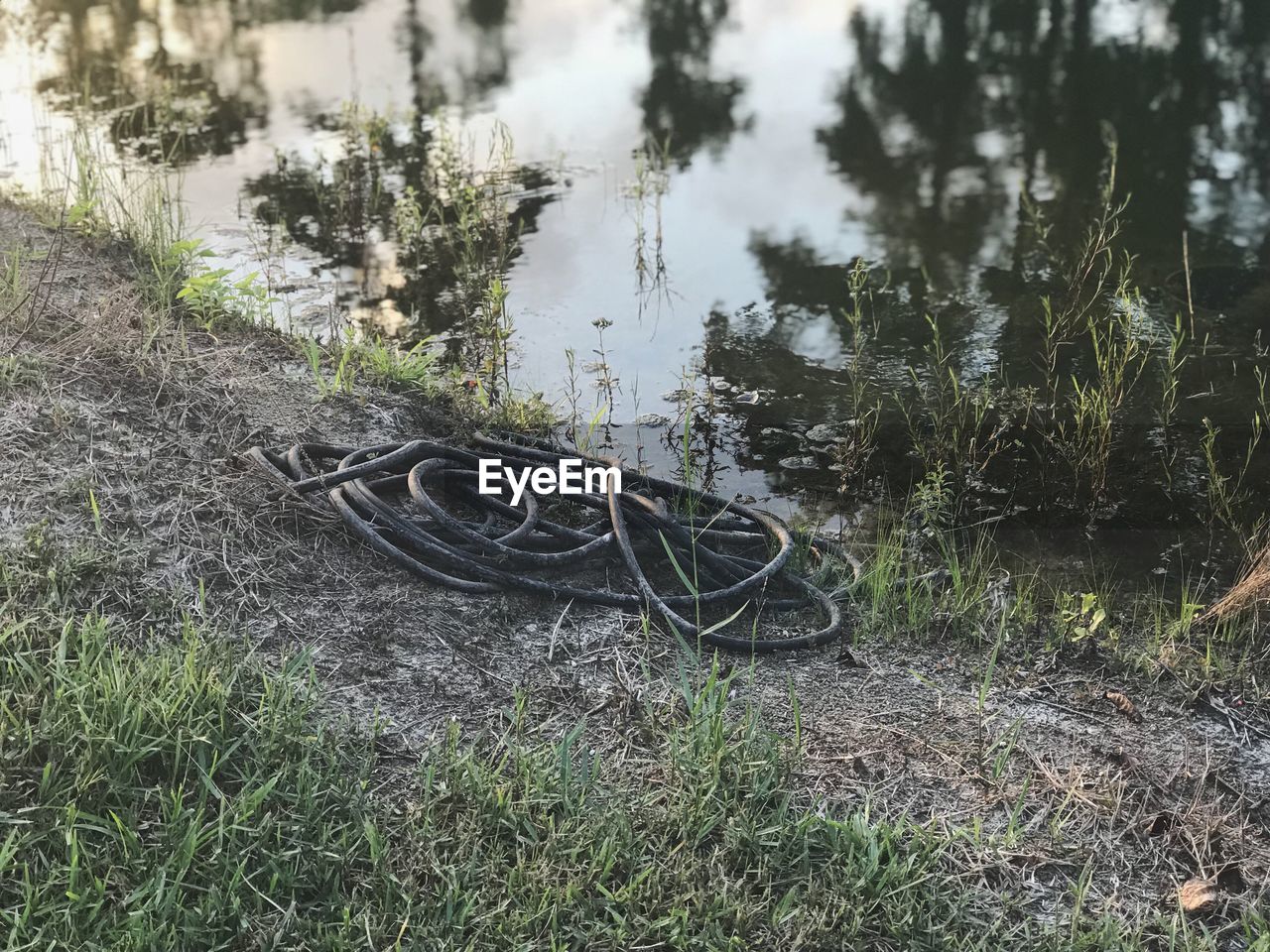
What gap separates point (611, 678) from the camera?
9.61 feet

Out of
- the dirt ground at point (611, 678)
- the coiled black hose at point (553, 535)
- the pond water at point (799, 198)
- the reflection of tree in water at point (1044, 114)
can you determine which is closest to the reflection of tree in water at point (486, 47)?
the pond water at point (799, 198)

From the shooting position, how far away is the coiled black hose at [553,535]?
3193 millimetres

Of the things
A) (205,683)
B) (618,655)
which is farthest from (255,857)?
(618,655)

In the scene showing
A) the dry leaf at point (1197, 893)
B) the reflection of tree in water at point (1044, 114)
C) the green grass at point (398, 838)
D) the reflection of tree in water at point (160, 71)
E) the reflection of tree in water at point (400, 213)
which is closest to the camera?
the green grass at point (398, 838)

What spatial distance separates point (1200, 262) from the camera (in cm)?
589

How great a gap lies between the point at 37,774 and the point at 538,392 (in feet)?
9.23

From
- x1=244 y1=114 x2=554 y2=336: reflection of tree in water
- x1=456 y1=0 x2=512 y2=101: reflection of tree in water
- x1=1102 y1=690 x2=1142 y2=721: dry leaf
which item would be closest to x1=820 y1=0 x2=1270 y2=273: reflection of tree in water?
x1=244 y1=114 x2=554 y2=336: reflection of tree in water

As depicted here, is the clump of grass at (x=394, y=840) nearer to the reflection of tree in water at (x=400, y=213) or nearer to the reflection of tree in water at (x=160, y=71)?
the reflection of tree in water at (x=400, y=213)

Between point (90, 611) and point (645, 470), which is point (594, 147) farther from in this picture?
point (90, 611)

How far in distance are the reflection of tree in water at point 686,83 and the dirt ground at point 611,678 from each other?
4770 mm

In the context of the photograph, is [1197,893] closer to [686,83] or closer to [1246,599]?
[1246,599]

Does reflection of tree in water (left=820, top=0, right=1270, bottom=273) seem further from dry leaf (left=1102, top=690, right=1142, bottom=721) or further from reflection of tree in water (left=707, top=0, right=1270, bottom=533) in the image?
dry leaf (left=1102, top=690, right=1142, bottom=721)

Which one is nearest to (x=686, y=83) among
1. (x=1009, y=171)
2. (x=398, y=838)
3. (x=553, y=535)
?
(x=1009, y=171)

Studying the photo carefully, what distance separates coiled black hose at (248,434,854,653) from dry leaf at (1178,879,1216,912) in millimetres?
1094
